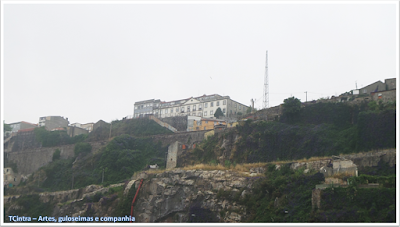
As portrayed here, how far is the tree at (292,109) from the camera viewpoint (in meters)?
40.9

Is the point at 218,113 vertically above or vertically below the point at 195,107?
below

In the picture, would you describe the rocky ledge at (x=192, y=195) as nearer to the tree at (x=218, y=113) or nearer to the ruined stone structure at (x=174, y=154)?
the ruined stone structure at (x=174, y=154)

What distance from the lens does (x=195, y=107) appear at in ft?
212

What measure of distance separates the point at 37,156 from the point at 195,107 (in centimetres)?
2474

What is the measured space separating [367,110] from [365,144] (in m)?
5.92

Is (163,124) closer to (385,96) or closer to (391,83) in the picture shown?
(385,96)

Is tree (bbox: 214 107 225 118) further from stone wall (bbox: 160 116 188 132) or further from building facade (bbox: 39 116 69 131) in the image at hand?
building facade (bbox: 39 116 69 131)

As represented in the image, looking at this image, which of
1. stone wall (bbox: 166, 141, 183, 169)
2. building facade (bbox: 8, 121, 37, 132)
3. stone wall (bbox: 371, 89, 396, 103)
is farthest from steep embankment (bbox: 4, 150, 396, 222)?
building facade (bbox: 8, 121, 37, 132)

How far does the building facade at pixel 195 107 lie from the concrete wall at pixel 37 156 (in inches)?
593

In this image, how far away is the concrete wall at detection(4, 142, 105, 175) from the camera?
5665cm

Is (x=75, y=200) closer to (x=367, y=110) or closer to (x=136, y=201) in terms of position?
(x=136, y=201)

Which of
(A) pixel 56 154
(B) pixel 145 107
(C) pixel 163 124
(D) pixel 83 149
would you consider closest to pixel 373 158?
(C) pixel 163 124

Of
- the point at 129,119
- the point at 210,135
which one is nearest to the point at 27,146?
the point at 129,119

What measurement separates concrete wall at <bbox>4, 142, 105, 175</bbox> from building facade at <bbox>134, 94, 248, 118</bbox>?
15073 mm
